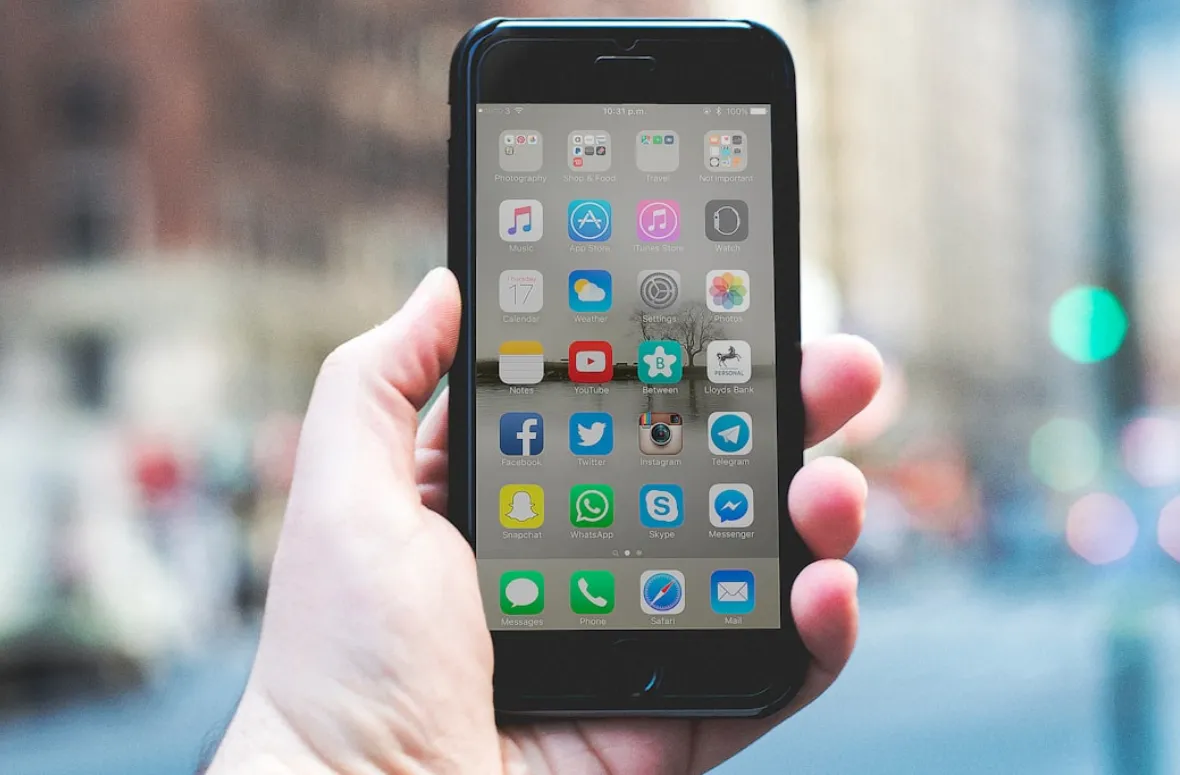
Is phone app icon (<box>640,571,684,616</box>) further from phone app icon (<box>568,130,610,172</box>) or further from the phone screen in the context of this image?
phone app icon (<box>568,130,610,172</box>)

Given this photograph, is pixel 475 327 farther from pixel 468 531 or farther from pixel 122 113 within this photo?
pixel 122 113

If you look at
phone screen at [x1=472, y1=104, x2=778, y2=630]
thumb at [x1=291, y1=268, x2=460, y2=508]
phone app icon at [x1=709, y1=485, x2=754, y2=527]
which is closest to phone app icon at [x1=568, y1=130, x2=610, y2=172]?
phone screen at [x1=472, y1=104, x2=778, y2=630]

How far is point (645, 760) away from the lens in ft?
1.95

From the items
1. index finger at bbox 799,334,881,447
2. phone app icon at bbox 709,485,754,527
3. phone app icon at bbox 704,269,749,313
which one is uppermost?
phone app icon at bbox 704,269,749,313

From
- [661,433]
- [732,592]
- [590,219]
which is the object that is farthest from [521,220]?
[732,592]

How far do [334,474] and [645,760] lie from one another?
251 mm

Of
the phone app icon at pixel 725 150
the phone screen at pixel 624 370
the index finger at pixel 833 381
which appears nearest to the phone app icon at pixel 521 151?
the phone screen at pixel 624 370

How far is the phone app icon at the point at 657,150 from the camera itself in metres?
0.61

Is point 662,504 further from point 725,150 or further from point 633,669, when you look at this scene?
point 725,150

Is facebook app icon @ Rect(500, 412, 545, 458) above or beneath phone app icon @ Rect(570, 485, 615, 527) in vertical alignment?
above

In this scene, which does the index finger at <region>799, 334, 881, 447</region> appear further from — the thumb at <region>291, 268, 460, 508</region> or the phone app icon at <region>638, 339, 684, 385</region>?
the thumb at <region>291, 268, 460, 508</region>

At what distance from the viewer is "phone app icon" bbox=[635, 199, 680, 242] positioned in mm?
608

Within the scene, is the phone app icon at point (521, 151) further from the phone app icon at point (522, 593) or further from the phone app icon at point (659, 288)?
the phone app icon at point (522, 593)

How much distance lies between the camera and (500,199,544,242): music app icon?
605 mm
